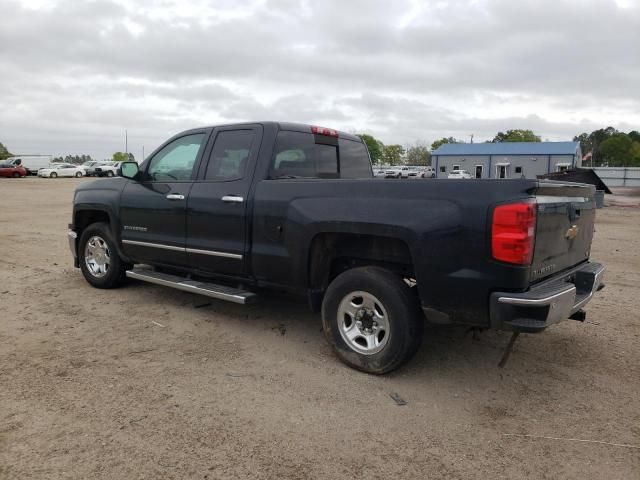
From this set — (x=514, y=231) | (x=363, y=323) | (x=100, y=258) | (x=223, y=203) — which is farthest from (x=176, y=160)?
(x=514, y=231)

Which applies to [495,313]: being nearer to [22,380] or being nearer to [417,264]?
[417,264]

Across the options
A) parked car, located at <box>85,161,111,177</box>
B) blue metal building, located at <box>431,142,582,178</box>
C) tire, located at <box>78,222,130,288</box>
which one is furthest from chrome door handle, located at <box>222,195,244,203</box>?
blue metal building, located at <box>431,142,582,178</box>

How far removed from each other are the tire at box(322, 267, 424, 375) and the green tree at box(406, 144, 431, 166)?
11254cm

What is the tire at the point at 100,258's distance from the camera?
6.38m

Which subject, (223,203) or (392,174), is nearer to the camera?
(223,203)

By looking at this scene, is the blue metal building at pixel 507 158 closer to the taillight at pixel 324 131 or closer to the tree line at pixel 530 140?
the tree line at pixel 530 140

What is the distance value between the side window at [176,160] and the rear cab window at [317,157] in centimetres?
103

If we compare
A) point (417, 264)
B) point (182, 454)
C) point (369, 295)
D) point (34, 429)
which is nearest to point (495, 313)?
point (417, 264)

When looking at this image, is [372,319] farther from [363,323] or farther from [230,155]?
[230,155]

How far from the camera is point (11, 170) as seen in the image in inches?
1802

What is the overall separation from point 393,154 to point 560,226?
120171 mm

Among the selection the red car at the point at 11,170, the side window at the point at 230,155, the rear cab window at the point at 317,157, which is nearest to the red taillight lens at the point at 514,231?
the rear cab window at the point at 317,157

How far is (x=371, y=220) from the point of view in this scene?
3889mm

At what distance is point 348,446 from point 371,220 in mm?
1594
